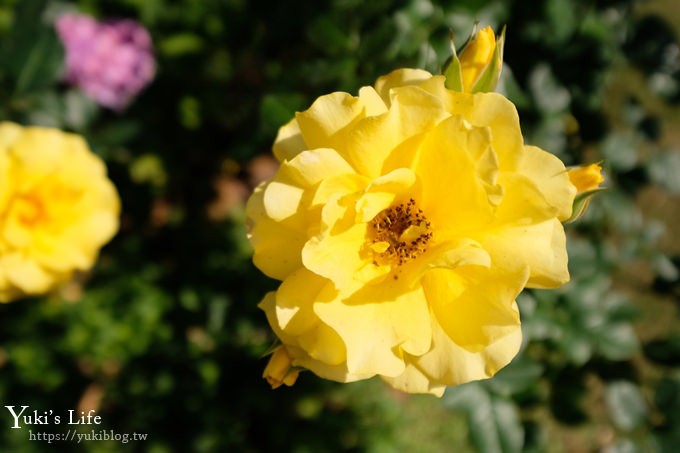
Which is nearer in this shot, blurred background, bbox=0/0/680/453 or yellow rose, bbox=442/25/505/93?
yellow rose, bbox=442/25/505/93

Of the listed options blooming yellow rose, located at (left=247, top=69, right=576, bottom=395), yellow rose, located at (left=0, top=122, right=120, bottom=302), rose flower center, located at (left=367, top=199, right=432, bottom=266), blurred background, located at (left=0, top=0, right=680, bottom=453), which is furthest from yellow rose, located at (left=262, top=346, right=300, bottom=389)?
yellow rose, located at (left=0, top=122, right=120, bottom=302)

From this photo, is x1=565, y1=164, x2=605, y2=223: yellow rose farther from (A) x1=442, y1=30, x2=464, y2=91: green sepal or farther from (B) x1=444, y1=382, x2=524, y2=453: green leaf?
(B) x1=444, y1=382, x2=524, y2=453: green leaf

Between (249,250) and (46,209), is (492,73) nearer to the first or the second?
(46,209)

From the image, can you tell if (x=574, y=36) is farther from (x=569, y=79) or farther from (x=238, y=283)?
(x=238, y=283)

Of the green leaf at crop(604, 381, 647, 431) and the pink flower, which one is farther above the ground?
the pink flower

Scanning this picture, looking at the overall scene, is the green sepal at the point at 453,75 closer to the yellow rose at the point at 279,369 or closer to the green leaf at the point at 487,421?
the yellow rose at the point at 279,369

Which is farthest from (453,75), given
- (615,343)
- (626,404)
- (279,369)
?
(626,404)

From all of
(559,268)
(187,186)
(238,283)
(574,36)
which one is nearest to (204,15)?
(187,186)

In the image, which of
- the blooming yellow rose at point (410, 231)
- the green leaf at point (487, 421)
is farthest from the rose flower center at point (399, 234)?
the green leaf at point (487, 421)
